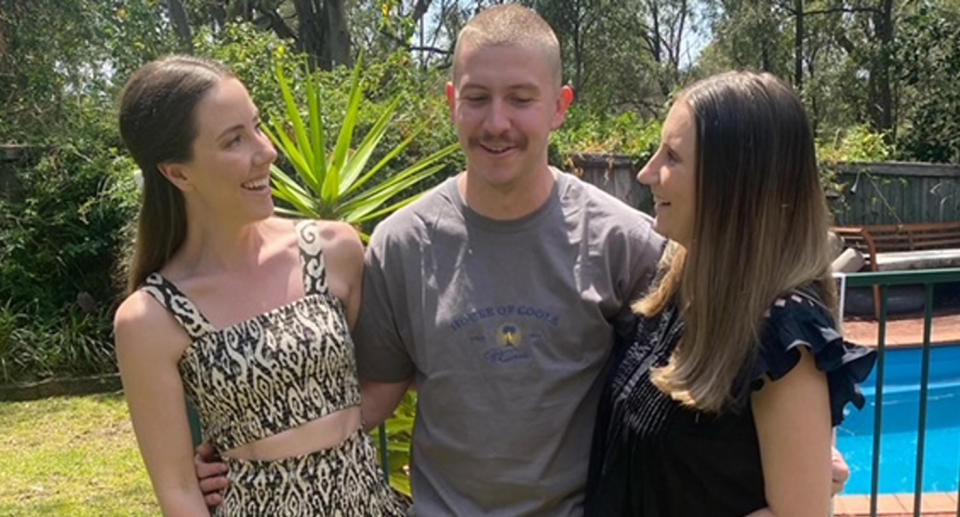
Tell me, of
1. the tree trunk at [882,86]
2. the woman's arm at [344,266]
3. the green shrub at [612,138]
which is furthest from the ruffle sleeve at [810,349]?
the tree trunk at [882,86]

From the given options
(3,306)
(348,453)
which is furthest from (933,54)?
(348,453)

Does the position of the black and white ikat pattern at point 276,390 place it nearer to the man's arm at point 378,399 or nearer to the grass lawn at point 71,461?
the man's arm at point 378,399

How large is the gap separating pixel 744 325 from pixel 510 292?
0.49m

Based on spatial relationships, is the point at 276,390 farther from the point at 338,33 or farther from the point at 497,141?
the point at 338,33

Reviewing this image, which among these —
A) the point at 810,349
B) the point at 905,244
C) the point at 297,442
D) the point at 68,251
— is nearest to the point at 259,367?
the point at 297,442

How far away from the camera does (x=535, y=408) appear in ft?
5.64

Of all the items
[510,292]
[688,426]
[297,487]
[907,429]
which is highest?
[510,292]

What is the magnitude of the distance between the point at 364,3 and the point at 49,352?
2058cm

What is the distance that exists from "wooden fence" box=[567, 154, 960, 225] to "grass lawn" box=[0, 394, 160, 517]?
8612 millimetres

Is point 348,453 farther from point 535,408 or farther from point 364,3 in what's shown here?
point 364,3

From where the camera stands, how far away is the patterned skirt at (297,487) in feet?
5.67

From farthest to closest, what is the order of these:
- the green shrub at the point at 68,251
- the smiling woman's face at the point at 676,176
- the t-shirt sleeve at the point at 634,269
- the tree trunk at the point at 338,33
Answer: the tree trunk at the point at 338,33
the green shrub at the point at 68,251
the t-shirt sleeve at the point at 634,269
the smiling woman's face at the point at 676,176

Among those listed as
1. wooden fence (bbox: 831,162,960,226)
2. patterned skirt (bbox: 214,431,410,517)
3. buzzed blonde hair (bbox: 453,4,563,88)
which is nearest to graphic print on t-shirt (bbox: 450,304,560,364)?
patterned skirt (bbox: 214,431,410,517)

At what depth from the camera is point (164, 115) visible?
166 centimetres
